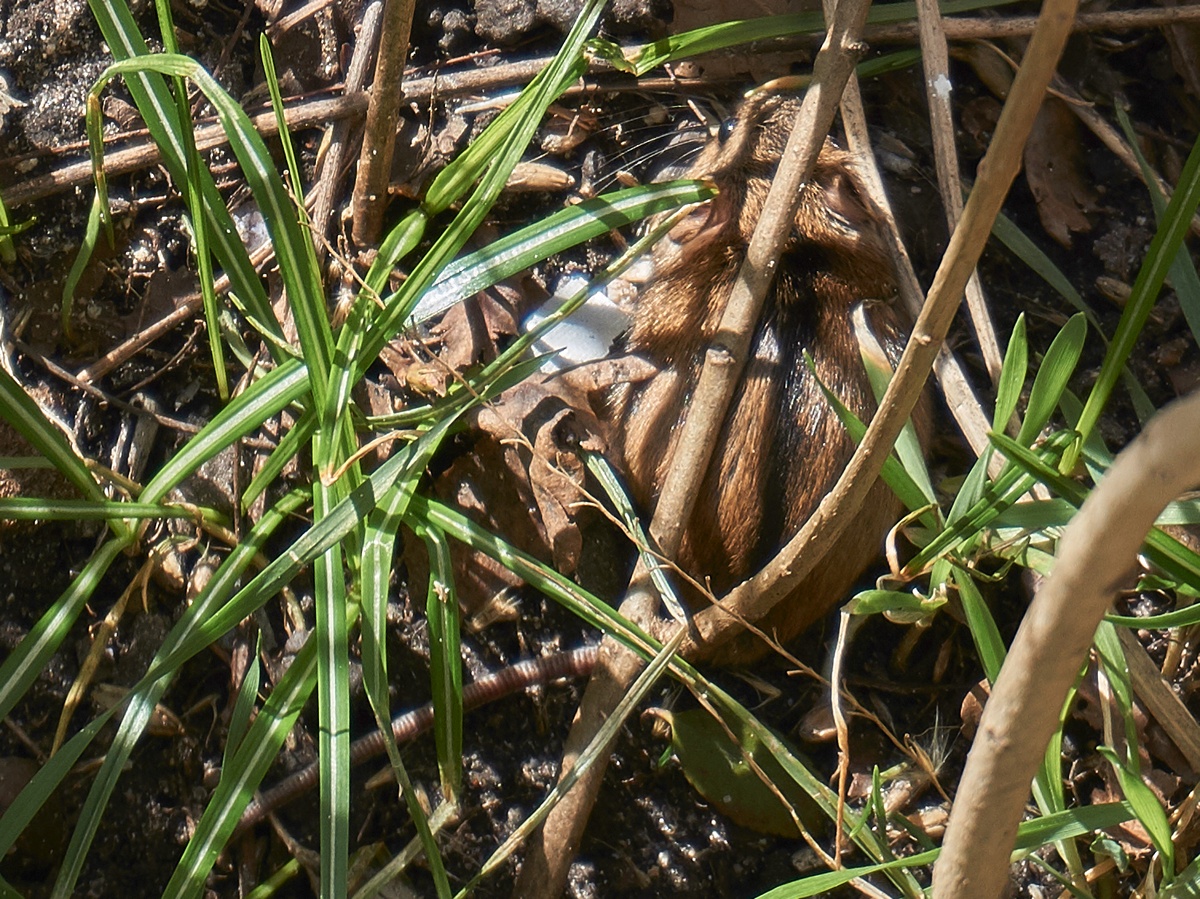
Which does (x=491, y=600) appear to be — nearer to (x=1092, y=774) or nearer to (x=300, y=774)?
(x=300, y=774)

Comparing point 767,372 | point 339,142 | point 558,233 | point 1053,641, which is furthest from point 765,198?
point 1053,641

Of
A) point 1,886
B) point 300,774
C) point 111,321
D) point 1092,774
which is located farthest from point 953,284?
point 111,321

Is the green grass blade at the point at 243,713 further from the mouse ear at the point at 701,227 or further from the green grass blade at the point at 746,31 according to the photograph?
the green grass blade at the point at 746,31

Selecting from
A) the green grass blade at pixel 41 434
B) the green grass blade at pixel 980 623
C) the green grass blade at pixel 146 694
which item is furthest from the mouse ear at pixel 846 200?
the green grass blade at pixel 41 434

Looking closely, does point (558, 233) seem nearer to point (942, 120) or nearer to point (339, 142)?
point (339, 142)

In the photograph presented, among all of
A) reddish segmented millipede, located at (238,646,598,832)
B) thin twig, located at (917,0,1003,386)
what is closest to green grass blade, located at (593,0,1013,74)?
thin twig, located at (917,0,1003,386)

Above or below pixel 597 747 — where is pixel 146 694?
above
